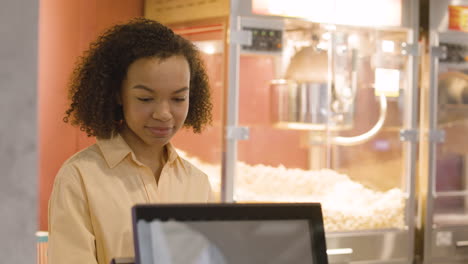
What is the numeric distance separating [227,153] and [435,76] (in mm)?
1372

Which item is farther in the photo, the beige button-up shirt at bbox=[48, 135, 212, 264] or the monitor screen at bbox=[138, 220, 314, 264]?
the beige button-up shirt at bbox=[48, 135, 212, 264]

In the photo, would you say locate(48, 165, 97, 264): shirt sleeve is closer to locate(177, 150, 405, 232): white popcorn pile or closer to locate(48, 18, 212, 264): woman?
locate(48, 18, 212, 264): woman

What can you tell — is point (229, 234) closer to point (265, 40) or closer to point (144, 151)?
point (144, 151)

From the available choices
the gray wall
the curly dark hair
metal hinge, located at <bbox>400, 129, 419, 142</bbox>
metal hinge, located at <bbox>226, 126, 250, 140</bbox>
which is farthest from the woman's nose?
metal hinge, located at <bbox>400, 129, 419, 142</bbox>

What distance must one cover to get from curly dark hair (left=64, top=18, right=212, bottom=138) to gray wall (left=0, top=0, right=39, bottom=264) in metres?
0.84

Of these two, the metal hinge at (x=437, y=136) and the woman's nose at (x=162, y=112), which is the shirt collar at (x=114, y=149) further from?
the metal hinge at (x=437, y=136)

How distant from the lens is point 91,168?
1.40m

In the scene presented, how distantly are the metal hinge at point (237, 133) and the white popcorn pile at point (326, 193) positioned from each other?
5.9 inches

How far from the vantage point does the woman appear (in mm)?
1342

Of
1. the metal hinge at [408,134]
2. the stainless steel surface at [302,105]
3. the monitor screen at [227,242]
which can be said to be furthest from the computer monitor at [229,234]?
the metal hinge at [408,134]

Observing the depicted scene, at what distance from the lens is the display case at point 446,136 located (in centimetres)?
384

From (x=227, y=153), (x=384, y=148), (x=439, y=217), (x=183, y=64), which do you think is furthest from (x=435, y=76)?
(x=183, y=64)

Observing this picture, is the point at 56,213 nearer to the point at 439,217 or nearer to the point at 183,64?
the point at 183,64

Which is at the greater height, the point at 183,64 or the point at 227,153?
the point at 183,64
